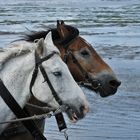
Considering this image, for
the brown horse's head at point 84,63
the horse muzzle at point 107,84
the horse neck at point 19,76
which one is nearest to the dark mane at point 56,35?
the brown horse's head at point 84,63

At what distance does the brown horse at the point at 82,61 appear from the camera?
24.6 feet

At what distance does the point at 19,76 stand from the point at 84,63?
1.94 meters

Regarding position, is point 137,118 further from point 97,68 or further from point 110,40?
point 110,40

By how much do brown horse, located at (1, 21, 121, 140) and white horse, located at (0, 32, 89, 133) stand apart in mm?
1574

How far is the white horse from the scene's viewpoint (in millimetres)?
5574

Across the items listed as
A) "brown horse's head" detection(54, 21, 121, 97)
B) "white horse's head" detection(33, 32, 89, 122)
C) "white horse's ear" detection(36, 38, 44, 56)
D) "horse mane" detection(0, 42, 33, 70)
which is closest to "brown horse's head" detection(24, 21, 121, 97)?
"brown horse's head" detection(54, 21, 121, 97)

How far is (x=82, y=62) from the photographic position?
757 centimetres

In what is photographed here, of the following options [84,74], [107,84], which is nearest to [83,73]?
[84,74]

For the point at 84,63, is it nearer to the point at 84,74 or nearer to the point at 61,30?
the point at 84,74

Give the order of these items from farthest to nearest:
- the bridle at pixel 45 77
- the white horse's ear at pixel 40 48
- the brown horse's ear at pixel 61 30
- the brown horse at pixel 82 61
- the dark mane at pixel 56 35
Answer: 1. the brown horse's ear at pixel 61 30
2. the brown horse at pixel 82 61
3. the dark mane at pixel 56 35
4. the white horse's ear at pixel 40 48
5. the bridle at pixel 45 77

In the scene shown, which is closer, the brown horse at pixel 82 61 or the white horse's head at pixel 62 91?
the white horse's head at pixel 62 91

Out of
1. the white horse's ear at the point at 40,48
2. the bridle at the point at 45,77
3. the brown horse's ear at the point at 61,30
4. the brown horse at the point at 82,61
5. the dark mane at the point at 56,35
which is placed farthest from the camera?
the brown horse's ear at the point at 61,30

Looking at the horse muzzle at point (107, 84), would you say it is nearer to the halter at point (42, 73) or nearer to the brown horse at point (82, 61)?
the brown horse at point (82, 61)

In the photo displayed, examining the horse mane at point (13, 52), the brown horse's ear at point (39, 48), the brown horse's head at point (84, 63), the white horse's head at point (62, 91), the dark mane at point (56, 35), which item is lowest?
the brown horse's head at point (84, 63)
